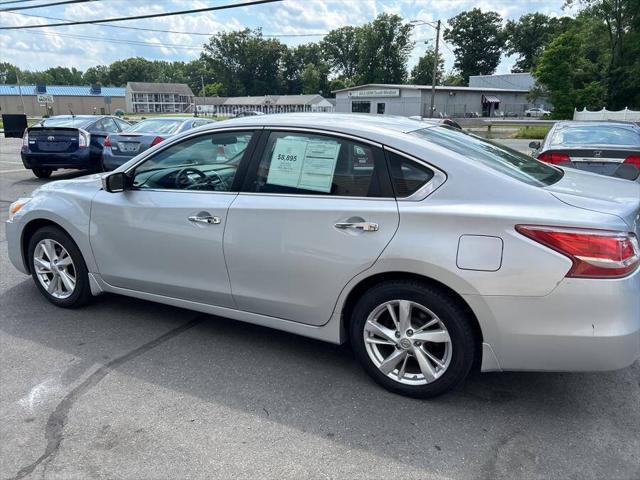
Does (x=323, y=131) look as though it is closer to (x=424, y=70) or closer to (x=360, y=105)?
(x=360, y=105)

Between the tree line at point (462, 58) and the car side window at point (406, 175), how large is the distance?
1767 inches

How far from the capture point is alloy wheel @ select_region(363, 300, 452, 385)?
2.92m

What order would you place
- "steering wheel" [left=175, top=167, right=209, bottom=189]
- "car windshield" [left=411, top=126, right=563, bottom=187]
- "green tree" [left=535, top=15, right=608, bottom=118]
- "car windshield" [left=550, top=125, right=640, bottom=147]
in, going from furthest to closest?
"green tree" [left=535, top=15, right=608, bottom=118] < "car windshield" [left=550, top=125, right=640, bottom=147] < "steering wheel" [left=175, top=167, right=209, bottom=189] < "car windshield" [left=411, top=126, right=563, bottom=187]

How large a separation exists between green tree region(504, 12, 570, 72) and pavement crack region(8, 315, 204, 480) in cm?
9934

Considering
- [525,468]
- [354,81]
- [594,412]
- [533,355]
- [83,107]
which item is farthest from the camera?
[354,81]

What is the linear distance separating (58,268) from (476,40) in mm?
107428

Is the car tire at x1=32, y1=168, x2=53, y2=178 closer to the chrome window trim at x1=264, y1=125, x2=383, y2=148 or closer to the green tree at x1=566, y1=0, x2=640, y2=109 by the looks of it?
the chrome window trim at x1=264, y1=125, x2=383, y2=148

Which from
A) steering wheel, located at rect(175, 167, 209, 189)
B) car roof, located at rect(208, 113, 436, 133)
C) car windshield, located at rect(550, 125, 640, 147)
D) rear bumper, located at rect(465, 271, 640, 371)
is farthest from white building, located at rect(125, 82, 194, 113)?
rear bumper, located at rect(465, 271, 640, 371)

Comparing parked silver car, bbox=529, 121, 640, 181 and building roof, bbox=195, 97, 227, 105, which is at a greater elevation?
building roof, bbox=195, 97, 227, 105

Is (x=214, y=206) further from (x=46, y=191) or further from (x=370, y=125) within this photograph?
(x=46, y=191)

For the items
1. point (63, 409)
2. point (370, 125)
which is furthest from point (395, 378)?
point (63, 409)

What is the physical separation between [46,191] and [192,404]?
2.49m

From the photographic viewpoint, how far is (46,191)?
4.37m

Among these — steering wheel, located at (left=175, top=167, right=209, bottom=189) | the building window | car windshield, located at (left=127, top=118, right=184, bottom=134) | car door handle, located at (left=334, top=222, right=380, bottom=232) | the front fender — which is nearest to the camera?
car door handle, located at (left=334, top=222, right=380, bottom=232)
